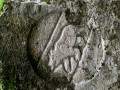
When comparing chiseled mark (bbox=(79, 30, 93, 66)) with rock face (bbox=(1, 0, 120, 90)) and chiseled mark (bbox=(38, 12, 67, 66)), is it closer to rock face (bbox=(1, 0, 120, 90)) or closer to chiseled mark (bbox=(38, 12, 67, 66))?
rock face (bbox=(1, 0, 120, 90))

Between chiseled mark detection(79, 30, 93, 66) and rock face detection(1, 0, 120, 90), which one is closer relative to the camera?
rock face detection(1, 0, 120, 90)

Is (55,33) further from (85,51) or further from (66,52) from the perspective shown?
(85,51)

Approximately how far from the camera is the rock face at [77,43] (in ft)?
5.99

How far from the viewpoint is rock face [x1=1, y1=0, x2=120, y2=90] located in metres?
1.83

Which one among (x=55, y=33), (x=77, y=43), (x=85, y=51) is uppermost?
(x=55, y=33)

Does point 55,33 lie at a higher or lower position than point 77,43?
higher

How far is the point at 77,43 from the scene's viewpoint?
195 centimetres

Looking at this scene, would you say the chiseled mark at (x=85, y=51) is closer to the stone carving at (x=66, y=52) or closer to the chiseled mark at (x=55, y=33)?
the stone carving at (x=66, y=52)

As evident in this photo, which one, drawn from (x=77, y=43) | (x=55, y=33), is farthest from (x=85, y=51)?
(x=55, y=33)

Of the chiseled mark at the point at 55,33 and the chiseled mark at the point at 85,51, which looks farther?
the chiseled mark at the point at 85,51

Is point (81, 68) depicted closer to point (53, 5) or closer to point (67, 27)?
point (67, 27)

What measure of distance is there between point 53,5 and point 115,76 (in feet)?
3.53

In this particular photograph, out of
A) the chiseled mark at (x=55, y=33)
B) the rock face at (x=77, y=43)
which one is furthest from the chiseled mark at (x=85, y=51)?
the chiseled mark at (x=55, y=33)

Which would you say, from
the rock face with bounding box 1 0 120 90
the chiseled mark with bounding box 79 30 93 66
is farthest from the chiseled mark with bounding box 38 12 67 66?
the chiseled mark with bounding box 79 30 93 66
